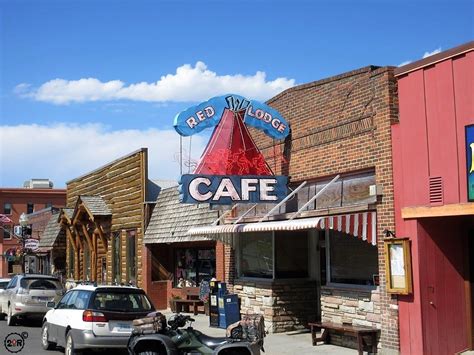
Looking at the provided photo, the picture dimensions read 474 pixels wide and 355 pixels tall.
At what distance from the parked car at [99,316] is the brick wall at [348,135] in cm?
456

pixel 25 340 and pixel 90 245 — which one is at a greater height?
pixel 90 245

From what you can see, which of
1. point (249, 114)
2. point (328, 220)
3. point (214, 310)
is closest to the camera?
point (328, 220)

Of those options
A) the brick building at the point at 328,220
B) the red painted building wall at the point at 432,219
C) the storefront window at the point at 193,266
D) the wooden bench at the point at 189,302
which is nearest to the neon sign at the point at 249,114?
the brick building at the point at 328,220

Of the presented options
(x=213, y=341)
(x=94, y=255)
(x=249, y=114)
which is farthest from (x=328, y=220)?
(x=94, y=255)

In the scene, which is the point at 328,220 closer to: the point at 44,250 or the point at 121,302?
the point at 121,302

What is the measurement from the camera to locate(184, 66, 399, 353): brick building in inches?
482

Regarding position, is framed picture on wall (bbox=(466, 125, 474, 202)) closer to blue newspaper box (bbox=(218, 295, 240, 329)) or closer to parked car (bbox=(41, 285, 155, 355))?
parked car (bbox=(41, 285, 155, 355))

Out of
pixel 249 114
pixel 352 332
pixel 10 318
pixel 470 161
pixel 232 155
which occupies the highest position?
pixel 249 114

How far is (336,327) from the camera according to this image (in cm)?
1305

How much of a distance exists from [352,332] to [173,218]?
10811 mm

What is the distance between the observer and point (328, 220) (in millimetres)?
12656

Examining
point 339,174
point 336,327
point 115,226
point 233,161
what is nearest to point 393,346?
point 336,327

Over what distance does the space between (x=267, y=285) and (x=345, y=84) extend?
17.9 feet

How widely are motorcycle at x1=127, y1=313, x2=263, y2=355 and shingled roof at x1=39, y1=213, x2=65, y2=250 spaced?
27440mm
